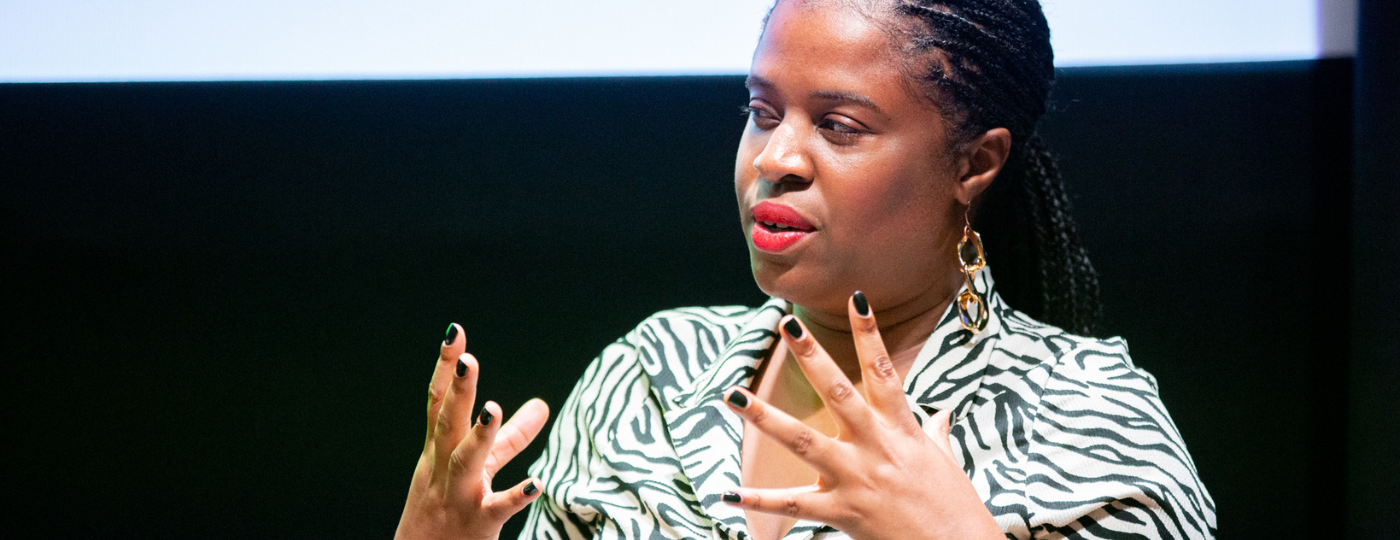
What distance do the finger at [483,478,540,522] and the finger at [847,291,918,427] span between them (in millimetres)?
290

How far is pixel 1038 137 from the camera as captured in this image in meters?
1.13

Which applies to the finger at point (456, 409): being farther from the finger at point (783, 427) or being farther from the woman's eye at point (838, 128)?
the woman's eye at point (838, 128)

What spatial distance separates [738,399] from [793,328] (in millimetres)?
62

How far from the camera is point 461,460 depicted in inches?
33.8

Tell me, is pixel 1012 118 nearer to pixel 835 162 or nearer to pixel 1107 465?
pixel 835 162

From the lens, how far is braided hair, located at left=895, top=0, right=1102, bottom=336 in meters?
0.93

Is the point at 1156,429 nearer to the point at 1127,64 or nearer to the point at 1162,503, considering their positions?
the point at 1162,503

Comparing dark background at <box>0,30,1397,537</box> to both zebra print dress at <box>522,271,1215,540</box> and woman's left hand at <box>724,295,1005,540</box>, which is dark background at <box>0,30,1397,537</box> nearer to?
zebra print dress at <box>522,271,1215,540</box>

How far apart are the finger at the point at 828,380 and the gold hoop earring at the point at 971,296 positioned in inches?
11.9

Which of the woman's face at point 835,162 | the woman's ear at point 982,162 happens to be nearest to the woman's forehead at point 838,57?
the woman's face at point 835,162

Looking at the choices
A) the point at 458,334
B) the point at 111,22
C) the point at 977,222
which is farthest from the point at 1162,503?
the point at 111,22

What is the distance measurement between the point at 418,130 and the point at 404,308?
23cm

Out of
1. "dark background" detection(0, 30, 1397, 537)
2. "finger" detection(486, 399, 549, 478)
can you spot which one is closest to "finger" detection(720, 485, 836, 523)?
"finger" detection(486, 399, 549, 478)

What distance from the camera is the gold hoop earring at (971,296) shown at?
3.30 ft
